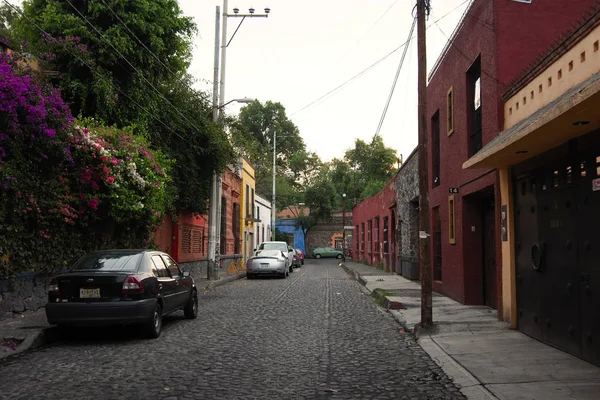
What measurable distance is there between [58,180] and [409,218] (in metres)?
14.3

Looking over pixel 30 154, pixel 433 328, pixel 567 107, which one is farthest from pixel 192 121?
pixel 567 107

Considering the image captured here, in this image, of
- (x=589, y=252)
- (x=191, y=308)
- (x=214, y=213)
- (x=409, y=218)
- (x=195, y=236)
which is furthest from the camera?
(x=195, y=236)

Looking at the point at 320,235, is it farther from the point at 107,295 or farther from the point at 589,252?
the point at 589,252

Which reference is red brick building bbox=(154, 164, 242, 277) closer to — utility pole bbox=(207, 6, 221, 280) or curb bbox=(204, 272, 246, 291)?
utility pole bbox=(207, 6, 221, 280)

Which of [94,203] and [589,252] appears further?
[94,203]

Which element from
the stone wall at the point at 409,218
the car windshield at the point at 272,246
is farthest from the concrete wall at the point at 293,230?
the stone wall at the point at 409,218

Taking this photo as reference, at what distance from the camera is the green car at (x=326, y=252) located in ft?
188

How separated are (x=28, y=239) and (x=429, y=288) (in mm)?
7517

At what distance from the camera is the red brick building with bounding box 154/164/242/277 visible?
65.5 feet

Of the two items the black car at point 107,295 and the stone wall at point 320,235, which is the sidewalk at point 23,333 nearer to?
the black car at point 107,295

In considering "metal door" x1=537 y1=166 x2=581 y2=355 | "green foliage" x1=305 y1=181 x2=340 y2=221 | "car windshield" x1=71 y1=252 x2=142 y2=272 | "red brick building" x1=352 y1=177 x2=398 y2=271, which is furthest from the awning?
"green foliage" x1=305 y1=181 x2=340 y2=221

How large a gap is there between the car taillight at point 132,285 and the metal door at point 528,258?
604cm

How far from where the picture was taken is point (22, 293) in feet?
33.7

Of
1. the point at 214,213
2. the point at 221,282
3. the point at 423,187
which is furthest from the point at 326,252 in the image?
the point at 423,187
